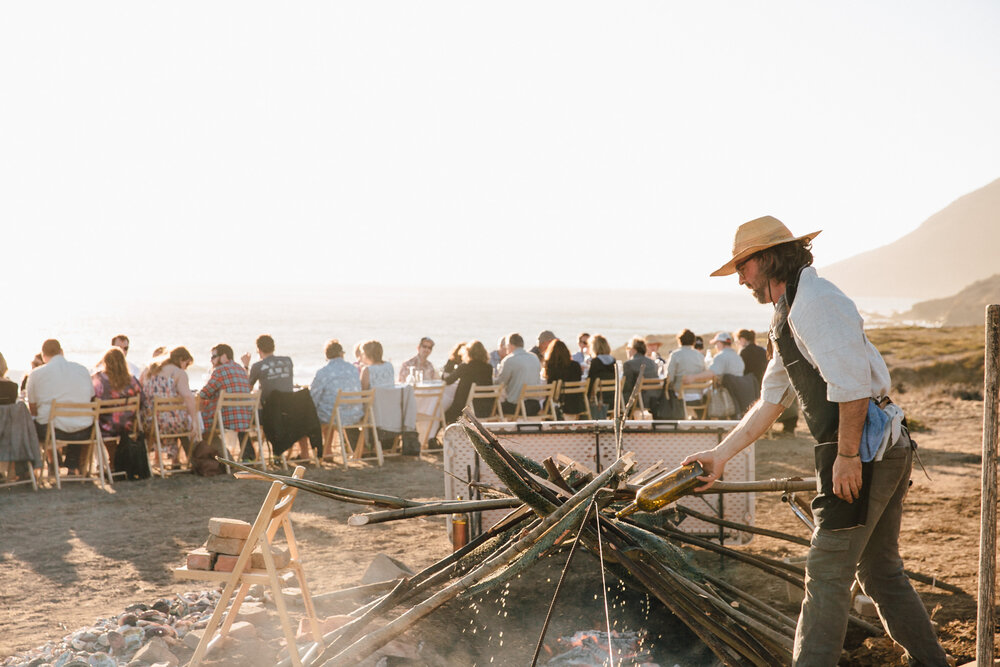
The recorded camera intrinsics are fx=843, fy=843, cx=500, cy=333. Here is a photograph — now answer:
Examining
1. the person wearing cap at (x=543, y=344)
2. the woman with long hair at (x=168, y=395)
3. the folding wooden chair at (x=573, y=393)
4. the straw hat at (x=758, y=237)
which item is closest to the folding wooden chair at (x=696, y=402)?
the folding wooden chair at (x=573, y=393)

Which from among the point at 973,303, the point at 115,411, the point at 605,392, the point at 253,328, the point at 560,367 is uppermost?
the point at 973,303

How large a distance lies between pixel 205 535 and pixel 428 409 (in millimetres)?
4659

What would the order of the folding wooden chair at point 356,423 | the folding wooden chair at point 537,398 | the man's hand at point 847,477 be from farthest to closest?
1. the folding wooden chair at point 537,398
2. the folding wooden chair at point 356,423
3. the man's hand at point 847,477

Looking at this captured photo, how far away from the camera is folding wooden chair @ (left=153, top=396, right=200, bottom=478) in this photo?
30.3 feet

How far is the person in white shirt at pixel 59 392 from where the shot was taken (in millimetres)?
8930

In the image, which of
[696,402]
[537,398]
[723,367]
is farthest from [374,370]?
[723,367]

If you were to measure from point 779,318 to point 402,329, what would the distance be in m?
73.8

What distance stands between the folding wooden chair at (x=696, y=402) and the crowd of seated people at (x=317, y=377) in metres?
0.05

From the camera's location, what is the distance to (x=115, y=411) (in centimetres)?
894

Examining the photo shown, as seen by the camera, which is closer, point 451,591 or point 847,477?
point 847,477

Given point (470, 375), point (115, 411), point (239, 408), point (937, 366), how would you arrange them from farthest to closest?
point (937, 366), point (470, 375), point (239, 408), point (115, 411)

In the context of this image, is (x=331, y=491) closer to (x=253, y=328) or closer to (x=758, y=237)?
(x=758, y=237)

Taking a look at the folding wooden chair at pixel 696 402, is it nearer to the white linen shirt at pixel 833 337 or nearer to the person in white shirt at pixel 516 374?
the person in white shirt at pixel 516 374

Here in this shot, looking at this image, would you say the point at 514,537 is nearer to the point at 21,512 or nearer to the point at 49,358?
the point at 21,512
